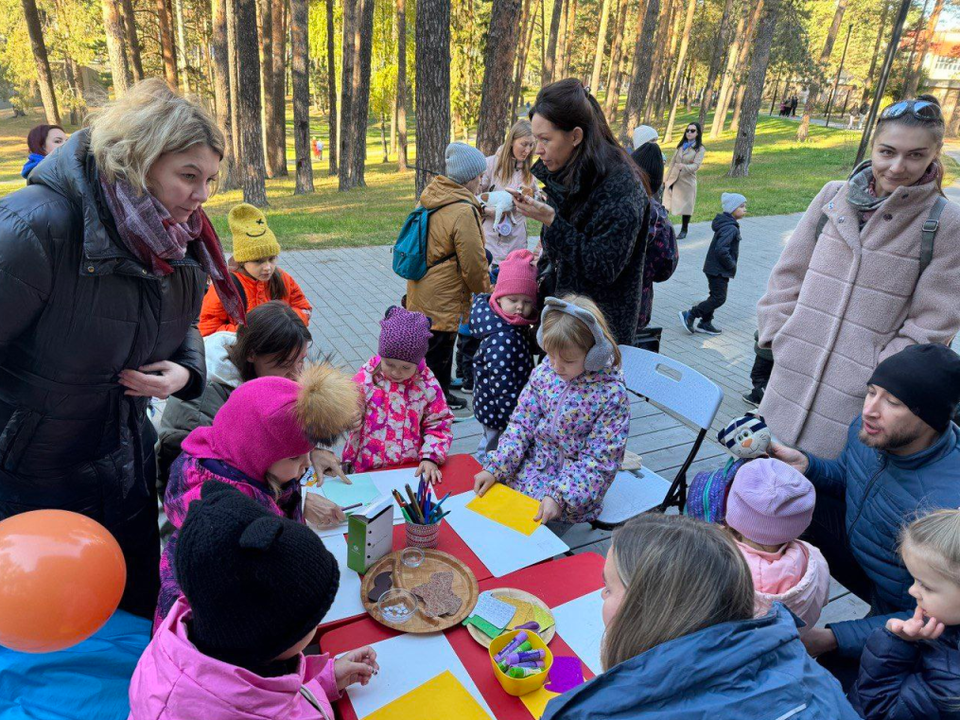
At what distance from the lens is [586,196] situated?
2.94 m

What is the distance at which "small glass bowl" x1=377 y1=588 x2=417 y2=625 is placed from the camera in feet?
5.75

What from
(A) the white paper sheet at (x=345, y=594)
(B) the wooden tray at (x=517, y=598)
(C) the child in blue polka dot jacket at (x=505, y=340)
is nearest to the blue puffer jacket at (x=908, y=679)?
(B) the wooden tray at (x=517, y=598)

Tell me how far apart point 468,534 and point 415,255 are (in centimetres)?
251

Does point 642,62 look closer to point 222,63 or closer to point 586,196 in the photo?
point 222,63

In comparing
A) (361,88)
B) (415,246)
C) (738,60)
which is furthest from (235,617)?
(738,60)

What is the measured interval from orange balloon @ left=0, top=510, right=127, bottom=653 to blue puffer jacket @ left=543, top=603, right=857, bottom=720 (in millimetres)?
1167

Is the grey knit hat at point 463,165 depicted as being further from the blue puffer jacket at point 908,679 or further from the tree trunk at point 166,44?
the tree trunk at point 166,44

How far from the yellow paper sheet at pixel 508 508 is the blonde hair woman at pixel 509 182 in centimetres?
310

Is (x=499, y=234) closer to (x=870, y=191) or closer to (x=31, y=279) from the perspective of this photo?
(x=870, y=191)

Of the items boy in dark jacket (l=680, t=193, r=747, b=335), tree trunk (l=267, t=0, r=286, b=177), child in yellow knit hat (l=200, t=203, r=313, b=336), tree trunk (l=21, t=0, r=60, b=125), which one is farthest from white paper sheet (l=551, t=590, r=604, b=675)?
tree trunk (l=21, t=0, r=60, b=125)

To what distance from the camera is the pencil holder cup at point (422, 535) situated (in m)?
2.00

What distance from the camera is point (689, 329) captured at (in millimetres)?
6805

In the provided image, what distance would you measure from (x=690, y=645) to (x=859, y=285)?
2059mm

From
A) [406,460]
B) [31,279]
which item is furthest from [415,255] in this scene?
[31,279]
